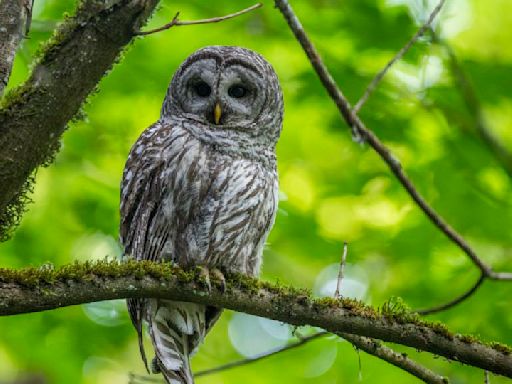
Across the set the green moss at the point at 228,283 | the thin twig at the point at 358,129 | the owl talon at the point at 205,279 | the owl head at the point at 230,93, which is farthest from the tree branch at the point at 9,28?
the owl head at the point at 230,93

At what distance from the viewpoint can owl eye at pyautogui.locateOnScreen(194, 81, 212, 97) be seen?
15.4 ft

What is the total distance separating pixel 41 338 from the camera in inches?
249

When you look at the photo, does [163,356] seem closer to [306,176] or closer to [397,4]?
[397,4]

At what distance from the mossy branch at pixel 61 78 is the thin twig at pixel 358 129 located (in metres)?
1.22

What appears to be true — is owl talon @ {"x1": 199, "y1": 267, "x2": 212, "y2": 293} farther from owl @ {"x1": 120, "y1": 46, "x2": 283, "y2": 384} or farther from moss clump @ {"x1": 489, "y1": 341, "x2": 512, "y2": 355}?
moss clump @ {"x1": 489, "y1": 341, "x2": 512, "y2": 355}

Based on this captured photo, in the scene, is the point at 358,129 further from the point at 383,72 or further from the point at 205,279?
the point at 205,279

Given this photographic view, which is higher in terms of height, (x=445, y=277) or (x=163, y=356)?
(x=163, y=356)

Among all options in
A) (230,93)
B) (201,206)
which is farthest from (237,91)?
(201,206)

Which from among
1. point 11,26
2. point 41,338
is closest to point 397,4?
point 11,26

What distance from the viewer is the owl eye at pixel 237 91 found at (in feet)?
15.5

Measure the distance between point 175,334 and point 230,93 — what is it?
4.65 ft

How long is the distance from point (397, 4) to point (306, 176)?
2.11 m

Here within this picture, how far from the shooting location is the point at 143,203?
13.8 ft

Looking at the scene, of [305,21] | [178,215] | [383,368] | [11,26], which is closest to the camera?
[11,26]
